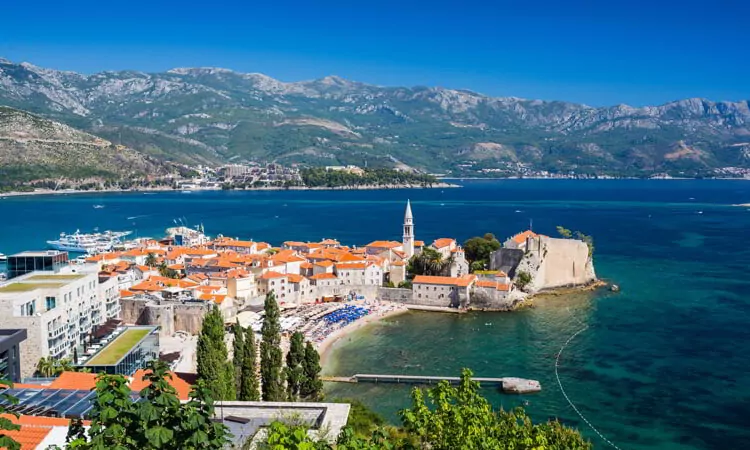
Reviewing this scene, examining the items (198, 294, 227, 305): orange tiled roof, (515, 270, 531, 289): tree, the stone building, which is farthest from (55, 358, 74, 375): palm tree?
(515, 270, 531, 289): tree

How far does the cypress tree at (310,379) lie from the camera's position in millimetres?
25453

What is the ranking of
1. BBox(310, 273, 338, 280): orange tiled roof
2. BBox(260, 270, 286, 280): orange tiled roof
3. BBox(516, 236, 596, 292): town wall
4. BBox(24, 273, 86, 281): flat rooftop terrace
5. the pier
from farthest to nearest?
BBox(516, 236, 596, 292): town wall → BBox(310, 273, 338, 280): orange tiled roof → BBox(260, 270, 286, 280): orange tiled roof → BBox(24, 273, 86, 281): flat rooftop terrace → the pier

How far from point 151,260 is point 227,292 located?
49.6 ft

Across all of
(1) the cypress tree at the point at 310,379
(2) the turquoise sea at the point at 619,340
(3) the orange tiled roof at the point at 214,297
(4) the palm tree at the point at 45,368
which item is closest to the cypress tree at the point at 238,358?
(1) the cypress tree at the point at 310,379

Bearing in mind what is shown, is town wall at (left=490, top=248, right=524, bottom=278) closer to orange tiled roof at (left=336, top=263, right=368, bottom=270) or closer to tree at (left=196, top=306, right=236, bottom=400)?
orange tiled roof at (left=336, top=263, right=368, bottom=270)

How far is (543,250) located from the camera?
159 feet

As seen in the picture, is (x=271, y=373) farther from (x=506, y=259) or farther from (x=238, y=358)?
(x=506, y=259)

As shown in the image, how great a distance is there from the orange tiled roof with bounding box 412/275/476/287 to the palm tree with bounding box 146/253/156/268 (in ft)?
75.9

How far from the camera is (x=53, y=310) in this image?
25734mm

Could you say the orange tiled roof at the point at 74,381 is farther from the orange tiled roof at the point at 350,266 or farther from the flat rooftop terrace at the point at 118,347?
the orange tiled roof at the point at 350,266

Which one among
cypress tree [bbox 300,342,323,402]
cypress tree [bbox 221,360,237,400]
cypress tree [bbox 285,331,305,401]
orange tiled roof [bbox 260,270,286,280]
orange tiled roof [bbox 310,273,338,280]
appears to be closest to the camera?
cypress tree [bbox 221,360,237,400]

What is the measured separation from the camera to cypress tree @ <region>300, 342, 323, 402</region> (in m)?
25.5

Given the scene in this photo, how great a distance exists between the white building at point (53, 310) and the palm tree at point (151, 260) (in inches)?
800

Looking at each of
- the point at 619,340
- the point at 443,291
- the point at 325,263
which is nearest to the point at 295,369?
the point at 443,291
